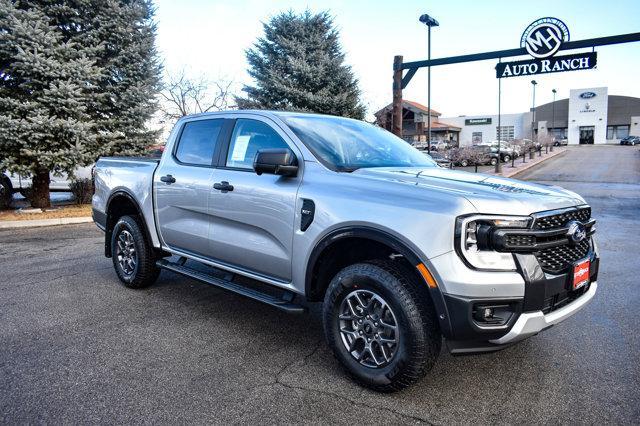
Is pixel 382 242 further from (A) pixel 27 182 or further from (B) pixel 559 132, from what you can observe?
(B) pixel 559 132

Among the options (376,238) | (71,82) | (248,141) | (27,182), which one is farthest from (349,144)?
(27,182)

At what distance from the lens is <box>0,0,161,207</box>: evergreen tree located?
33.4 feet

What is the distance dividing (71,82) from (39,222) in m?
3.22

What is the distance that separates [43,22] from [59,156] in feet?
9.56

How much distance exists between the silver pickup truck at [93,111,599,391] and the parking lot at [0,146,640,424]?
1.16ft

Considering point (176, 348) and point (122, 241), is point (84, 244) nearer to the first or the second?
point (122, 241)

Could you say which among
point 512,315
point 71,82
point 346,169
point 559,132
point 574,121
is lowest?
point 512,315

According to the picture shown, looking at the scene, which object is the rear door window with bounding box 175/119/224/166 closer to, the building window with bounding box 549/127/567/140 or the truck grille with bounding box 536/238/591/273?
the truck grille with bounding box 536/238/591/273

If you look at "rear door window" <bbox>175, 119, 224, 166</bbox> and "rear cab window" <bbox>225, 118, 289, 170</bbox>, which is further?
"rear door window" <bbox>175, 119, 224, 166</bbox>

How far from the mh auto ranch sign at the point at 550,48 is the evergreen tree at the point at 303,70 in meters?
6.21

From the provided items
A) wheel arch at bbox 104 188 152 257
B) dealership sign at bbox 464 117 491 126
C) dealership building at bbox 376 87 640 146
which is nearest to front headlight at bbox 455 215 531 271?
wheel arch at bbox 104 188 152 257

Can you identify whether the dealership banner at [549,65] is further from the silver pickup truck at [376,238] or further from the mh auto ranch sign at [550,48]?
the silver pickup truck at [376,238]

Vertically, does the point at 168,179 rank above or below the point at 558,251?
above

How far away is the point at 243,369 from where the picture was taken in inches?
132
